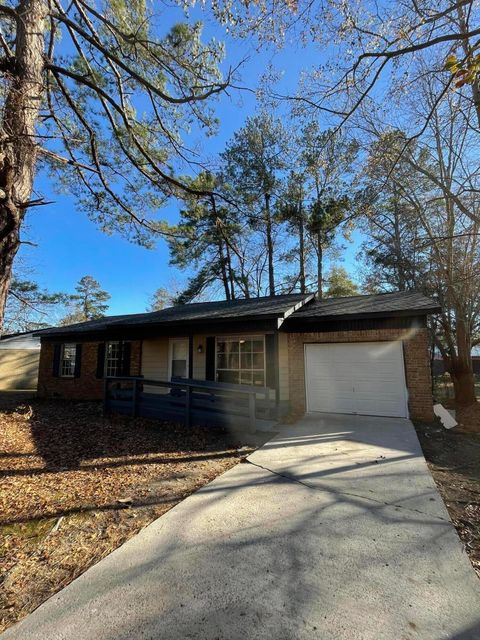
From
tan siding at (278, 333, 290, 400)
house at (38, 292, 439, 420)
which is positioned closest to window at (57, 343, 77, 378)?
house at (38, 292, 439, 420)

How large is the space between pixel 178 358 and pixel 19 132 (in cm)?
753

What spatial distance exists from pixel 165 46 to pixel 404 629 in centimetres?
873

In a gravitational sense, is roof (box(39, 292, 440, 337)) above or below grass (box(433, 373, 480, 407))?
above

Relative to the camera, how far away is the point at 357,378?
26.9 ft

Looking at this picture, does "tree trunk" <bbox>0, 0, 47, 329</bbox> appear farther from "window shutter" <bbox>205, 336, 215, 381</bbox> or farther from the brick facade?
the brick facade

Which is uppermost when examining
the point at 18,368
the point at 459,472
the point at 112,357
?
the point at 112,357

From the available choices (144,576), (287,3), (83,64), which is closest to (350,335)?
(287,3)

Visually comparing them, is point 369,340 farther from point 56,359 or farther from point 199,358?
point 56,359

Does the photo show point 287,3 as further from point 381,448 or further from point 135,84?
point 381,448

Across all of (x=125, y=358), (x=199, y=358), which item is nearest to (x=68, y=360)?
(x=125, y=358)

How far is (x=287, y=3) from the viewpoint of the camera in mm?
4445

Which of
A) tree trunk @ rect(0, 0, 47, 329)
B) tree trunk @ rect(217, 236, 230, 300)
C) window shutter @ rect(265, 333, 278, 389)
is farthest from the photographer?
tree trunk @ rect(217, 236, 230, 300)

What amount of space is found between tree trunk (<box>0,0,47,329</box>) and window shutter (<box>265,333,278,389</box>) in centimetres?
593

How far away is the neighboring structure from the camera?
1786 cm
